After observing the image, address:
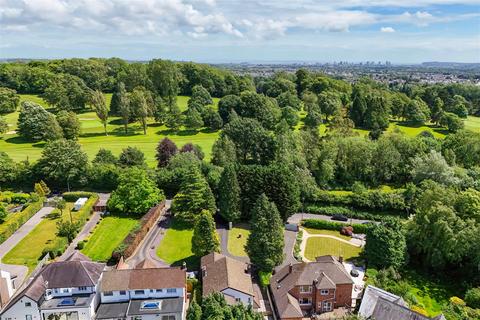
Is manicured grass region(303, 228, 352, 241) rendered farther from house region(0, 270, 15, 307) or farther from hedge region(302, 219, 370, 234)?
house region(0, 270, 15, 307)

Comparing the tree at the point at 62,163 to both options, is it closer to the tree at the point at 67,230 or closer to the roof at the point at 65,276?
the tree at the point at 67,230

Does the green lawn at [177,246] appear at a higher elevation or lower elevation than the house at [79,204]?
lower

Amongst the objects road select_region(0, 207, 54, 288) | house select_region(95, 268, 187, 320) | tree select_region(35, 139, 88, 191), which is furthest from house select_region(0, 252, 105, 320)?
tree select_region(35, 139, 88, 191)

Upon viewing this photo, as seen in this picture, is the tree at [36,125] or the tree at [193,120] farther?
the tree at [193,120]

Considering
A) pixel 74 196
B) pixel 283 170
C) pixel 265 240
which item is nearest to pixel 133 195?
pixel 74 196

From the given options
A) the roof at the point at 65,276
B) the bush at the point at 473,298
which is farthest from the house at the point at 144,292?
the bush at the point at 473,298
